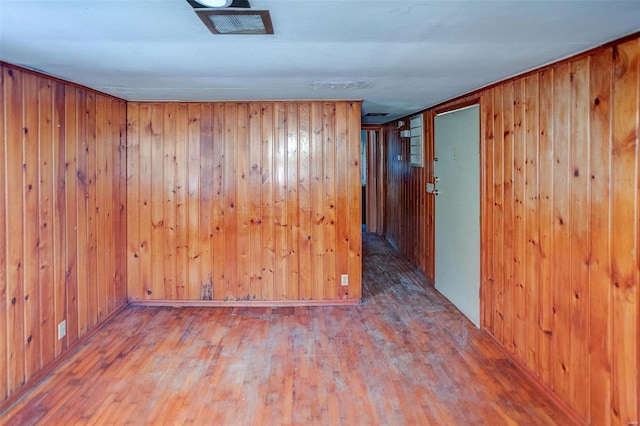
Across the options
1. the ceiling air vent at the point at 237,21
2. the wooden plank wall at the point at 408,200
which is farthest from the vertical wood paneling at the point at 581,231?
the wooden plank wall at the point at 408,200

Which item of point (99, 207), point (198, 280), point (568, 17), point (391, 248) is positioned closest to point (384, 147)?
point (391, 248)

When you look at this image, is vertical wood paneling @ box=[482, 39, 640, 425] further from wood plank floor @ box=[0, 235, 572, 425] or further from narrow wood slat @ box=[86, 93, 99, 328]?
narrow wood slat @ box=[86, 93, 99, 328]

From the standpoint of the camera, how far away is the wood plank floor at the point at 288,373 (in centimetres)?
254

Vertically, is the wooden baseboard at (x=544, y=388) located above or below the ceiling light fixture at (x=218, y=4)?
below

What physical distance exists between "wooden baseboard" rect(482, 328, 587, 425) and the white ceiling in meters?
1.94

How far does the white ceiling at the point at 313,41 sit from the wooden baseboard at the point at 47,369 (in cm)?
193

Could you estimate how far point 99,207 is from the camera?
3.90m

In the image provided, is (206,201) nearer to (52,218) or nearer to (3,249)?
(52,218)

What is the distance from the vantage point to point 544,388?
9.09 ft

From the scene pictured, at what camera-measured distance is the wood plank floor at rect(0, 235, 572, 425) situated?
8.34ft

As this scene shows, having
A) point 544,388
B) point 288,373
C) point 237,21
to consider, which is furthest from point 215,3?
point 544,388

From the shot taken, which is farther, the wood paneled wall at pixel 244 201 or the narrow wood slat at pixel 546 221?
the wood paneled wall at pixel 244 201

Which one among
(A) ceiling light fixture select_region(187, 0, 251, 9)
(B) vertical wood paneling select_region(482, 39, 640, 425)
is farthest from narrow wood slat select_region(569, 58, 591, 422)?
(A) ceiling light fixture select_region(187, 0, 251, 9)

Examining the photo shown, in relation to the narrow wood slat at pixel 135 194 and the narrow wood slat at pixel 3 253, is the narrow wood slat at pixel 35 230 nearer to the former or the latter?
the narrow wood slat at pixel 3 253
